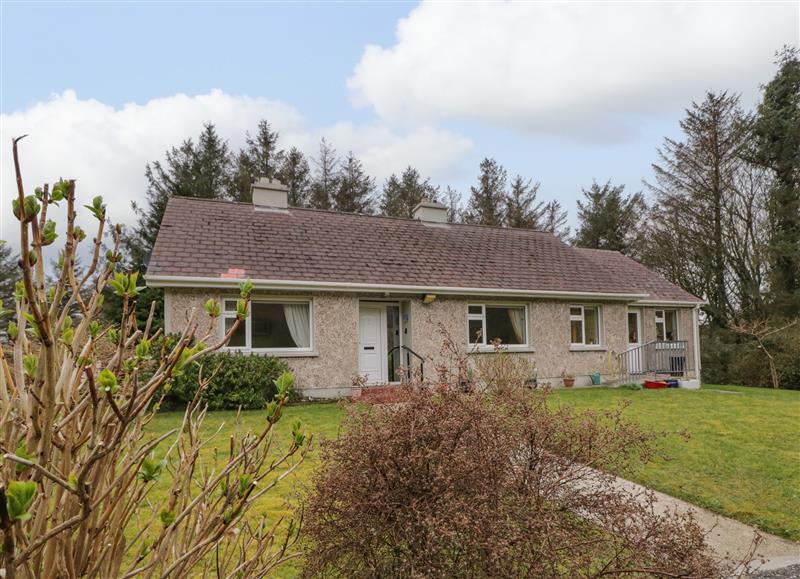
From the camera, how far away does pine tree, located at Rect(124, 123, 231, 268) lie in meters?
26.1

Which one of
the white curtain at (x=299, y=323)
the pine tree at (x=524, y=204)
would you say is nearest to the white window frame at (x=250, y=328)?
the white curtain at (x=299, y=323)

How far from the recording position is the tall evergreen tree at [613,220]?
105 ft

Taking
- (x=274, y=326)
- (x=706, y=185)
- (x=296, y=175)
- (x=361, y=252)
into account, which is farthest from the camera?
(x=296, y=175)

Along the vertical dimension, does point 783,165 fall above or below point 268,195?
above

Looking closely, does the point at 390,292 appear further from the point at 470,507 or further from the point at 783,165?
the point at 783,165

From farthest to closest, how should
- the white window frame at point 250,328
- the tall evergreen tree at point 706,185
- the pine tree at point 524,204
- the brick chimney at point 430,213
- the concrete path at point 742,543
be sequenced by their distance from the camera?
1. the pine tree at point 524,204
2. the tall evergreen tree at point 706,185
3. the brick chimney at point 430,213
4. the white window frame at point 250,328
5. the concrete path at point 742,543

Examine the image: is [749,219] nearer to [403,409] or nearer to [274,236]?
[274,236]

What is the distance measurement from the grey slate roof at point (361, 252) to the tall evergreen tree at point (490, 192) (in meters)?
17.1

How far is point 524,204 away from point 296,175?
16.6 meters

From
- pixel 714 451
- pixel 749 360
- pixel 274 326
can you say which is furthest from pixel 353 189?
pixel 714 451

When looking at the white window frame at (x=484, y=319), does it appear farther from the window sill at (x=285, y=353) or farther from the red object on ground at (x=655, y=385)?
the window sill at (x=285, y=353)

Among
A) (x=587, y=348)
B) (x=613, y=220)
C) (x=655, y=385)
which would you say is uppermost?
(x=613, y=220)

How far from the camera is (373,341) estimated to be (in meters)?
13.9

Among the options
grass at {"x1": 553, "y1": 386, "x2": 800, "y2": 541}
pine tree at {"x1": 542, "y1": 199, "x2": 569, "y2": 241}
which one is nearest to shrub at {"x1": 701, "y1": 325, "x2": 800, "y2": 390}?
grass at {"x1": 553, "y1": 386, "x2": 800, "y2": 541}
